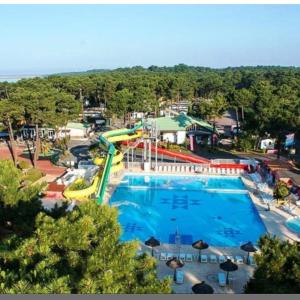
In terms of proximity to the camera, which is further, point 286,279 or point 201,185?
point 201,185

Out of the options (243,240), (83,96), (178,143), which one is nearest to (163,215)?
(243,240)

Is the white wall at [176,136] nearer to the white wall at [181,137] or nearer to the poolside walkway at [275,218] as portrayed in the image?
the white wall at [181,137]

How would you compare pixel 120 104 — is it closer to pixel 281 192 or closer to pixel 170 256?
pixel 281 192

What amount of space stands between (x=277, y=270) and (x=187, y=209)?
14856 millimetres

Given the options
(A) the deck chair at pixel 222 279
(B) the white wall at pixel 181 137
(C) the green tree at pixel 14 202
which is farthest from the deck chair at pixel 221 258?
→ (B) the white wall at pixel 181 137

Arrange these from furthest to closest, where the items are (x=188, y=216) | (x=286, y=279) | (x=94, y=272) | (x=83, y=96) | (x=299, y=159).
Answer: (x=83, y=96), (x=299, y=159), (x=188, y=216), (x=286, y=279), (x=94, y=272)

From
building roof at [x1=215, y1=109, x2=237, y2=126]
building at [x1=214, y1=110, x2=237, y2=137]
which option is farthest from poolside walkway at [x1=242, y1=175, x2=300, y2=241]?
building roof at [x1=215, y1=109, x2=237, y2=126]

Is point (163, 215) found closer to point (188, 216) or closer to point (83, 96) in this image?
point (188, 216)

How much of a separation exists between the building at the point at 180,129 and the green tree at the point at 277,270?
3115cm

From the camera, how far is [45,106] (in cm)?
2883

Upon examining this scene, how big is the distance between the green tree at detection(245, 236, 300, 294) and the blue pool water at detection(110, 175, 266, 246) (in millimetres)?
9588

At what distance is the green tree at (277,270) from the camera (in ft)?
28.5

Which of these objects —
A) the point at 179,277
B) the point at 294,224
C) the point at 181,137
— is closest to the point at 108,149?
the point at 294,224

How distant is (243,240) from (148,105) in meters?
31.8
